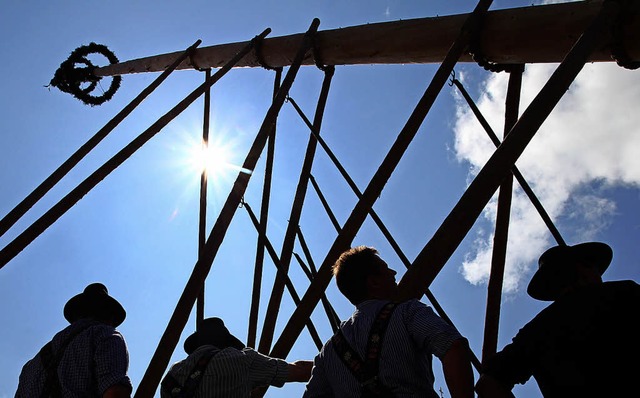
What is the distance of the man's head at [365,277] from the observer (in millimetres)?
2646

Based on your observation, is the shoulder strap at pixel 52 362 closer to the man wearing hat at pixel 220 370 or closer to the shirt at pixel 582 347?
the man wearing hat at pixel 220 370

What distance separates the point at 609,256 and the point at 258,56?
5103mm

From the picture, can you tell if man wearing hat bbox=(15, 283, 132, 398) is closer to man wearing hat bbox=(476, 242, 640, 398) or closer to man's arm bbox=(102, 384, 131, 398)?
man's arm bbox=(102, 384, 131, 398)

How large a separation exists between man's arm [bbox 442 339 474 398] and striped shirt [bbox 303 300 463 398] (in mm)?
26

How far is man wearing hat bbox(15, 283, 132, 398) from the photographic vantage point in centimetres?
284

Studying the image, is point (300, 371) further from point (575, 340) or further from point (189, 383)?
point (575, 340)

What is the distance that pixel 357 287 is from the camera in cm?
266

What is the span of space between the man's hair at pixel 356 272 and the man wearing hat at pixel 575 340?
2.03 ft

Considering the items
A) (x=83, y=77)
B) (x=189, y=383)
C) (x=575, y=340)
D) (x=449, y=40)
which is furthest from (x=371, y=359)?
(x=83, y=77)

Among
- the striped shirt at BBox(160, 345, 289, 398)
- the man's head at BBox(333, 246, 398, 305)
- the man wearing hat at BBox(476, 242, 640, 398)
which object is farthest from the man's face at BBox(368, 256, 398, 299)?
the striped shirt at BBox(160, 345, 289, 398)

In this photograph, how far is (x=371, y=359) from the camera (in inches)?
92.7

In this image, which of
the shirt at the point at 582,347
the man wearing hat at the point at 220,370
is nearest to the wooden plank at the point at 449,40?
the shirt at the point at 582,347

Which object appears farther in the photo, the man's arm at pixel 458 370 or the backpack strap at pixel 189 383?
the backpack strap at pixel 189 383

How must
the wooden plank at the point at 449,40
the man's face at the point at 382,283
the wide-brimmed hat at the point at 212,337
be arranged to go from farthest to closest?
the wooden plank at the point at 449,40, the wide-brimmed hat at the point at 212,337, the man's face at the point at 382,283
